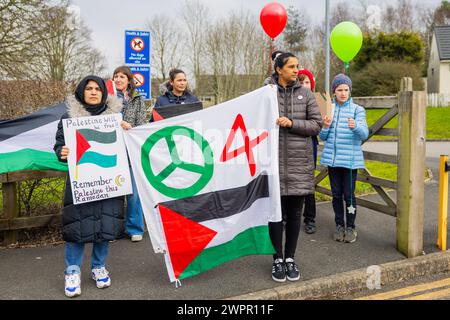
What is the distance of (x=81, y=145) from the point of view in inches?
152

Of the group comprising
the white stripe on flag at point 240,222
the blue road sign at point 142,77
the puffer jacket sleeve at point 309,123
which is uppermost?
the blue road sign at point 142,77

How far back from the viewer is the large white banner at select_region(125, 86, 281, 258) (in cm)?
394

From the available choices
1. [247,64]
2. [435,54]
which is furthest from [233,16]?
[435,54]

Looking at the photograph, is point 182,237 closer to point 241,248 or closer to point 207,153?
point 241,248

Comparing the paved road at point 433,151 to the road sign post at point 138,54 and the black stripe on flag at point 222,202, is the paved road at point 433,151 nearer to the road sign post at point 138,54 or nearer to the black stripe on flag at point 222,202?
the road sign post at point 138,54

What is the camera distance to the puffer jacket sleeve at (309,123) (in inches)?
157

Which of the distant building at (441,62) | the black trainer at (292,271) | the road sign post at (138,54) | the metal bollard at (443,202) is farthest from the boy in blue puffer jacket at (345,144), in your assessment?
the distant building at (441,62)

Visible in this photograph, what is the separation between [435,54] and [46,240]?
45150mm

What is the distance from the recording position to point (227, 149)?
408 centimetres

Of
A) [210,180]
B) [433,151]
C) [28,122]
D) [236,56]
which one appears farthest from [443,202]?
[236,56]

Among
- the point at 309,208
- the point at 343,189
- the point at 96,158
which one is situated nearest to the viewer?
→ the point at 96,158

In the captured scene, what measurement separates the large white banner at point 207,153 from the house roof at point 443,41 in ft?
132

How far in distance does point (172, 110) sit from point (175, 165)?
46.4 inches

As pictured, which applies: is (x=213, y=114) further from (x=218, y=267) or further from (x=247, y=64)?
(x=247, y=64)
